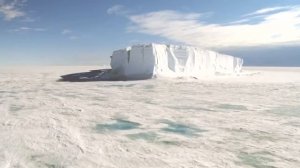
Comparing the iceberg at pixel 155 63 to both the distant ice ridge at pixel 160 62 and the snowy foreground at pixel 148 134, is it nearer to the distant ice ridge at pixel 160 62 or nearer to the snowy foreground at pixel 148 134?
the distant ice ridge at pixel 160 62

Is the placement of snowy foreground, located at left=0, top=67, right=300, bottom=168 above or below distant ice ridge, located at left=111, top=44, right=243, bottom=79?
below

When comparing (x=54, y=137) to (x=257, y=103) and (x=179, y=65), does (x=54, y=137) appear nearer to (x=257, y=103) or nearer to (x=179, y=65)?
(x=257, y=103)

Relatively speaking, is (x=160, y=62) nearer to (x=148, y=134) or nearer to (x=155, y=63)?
(x=155, y=63)

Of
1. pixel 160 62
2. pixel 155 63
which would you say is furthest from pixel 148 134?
pixel 160 62

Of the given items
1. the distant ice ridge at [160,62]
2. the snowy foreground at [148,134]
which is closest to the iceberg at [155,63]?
the distant ice ridge at [160,62]

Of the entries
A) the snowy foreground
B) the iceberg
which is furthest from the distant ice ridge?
the snowy foreground

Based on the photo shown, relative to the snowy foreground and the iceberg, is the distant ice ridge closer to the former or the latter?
the iceberg

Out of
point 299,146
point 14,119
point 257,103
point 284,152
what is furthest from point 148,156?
point 257,103
